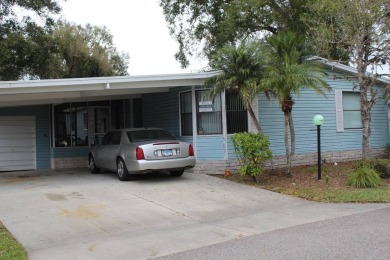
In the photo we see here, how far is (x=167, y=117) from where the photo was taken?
14.4 m

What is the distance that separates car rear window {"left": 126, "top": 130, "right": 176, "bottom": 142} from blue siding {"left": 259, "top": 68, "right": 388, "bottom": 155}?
3.49m

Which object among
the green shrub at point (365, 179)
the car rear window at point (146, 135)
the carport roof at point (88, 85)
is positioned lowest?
the green shrub at point (365, 179)

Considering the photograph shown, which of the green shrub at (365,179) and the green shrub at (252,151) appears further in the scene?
the green shrub at (252,151)

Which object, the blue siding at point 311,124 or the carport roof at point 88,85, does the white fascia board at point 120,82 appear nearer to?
the carport roof at point 88,85

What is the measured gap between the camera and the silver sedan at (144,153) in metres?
10.6

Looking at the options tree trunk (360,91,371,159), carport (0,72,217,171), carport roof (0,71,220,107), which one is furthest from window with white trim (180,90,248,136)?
tree trunk (360,91,371,159)

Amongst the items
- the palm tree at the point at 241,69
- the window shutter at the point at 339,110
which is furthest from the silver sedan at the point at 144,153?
the window shutter at the point at 339,110

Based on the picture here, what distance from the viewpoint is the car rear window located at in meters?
11.4

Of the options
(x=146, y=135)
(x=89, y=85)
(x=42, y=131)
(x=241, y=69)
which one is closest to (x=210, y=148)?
(x=146, y=135)

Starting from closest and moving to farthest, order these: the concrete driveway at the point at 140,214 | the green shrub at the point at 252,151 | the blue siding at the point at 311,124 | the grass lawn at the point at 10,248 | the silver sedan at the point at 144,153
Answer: the grass lawn at the point at 10,248 → the concrete driveway at the point at 140,214 → the silver sedan at the point at 144,153 → the green shrub at the point at 252,151 → the blue siding at the point at 311,124

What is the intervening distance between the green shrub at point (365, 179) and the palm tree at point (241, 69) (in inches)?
129

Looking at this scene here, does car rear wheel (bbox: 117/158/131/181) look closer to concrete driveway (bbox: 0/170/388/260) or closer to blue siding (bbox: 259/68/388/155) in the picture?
concrete driveway (bbox: 0/170/388/260)

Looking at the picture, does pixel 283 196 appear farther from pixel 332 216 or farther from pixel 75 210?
pixel 75 210

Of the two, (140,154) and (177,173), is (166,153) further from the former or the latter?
(177,173)
